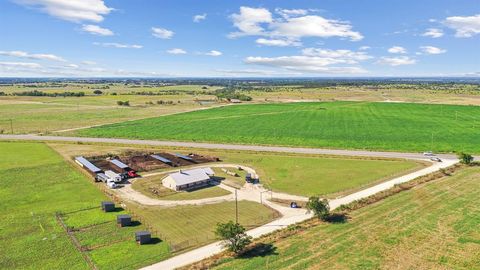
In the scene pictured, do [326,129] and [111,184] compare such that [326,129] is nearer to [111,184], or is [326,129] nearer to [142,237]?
[111,184]

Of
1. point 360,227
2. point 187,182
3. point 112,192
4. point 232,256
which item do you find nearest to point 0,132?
point 112,192

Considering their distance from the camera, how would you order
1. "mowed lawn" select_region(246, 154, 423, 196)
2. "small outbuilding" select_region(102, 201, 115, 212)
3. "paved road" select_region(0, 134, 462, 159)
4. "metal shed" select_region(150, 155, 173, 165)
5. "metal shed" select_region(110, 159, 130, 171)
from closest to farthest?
1. "small outbuilding" select_region(102, 201, 115, 212)
2. "mowed lawn" select_region(246, 154, 423, 196)
3. "metal shed" select_region(110, 159, 130, 171)
4. "metal shed" select_region(150, 155, 173, 165)
5. "paved road" select_region(0, 134, 462, 159)

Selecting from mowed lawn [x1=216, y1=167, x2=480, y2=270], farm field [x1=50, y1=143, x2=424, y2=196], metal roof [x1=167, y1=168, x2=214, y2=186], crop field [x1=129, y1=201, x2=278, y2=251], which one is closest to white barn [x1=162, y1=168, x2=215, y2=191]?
metal roof [x1=167, y1=168, x2=214, y2=186]

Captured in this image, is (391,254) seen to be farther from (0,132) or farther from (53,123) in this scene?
(53,123)

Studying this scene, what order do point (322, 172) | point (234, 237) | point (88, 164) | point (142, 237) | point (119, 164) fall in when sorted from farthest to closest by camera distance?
point (119, 164)
point (88, 164)
point (322, 172)
point (142, 237)
point (234, 237)

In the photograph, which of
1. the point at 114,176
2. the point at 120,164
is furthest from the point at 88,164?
the point at 114,176

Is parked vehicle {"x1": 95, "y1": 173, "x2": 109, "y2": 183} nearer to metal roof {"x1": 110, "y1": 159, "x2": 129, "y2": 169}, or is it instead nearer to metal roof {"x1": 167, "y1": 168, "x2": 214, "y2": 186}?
metal roof {"x1": 110, "y1": 159, "x2": 129, "y2": 169}
